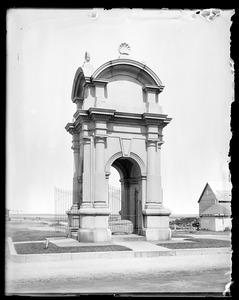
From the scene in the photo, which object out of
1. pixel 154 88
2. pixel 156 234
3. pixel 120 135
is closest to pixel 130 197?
pixel 156 234

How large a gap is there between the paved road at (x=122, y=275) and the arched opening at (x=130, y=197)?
6.21m

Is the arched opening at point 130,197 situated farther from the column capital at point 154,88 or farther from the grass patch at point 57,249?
the grass patch at point 57,249

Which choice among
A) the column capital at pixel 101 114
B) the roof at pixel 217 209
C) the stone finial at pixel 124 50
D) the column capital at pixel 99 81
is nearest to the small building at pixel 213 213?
the roof at pixel 217 209

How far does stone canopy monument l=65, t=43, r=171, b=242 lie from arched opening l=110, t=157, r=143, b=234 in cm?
19

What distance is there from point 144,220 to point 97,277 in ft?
27.0

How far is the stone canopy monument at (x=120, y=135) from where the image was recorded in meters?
16.8

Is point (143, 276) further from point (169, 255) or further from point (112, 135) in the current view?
point (112, 135)

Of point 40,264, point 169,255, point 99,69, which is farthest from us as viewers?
point 99,69

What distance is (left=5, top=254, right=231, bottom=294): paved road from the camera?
26.2 ft

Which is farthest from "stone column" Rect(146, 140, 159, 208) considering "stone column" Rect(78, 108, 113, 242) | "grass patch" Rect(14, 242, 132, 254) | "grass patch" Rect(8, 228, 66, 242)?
"grass patch" Rect(8, 228, 66, 242)

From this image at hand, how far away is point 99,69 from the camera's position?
1723 centimetres

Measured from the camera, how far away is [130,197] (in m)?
19.8

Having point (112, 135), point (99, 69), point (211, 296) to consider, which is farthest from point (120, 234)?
point (211, 296)

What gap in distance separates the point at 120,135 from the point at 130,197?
3.67m
